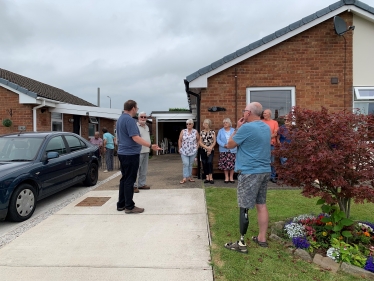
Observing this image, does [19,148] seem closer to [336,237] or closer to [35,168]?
[35,168]

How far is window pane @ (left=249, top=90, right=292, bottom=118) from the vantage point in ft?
24.5

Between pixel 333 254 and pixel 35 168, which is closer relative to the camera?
pixel 333 254

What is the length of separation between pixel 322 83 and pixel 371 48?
1438mm

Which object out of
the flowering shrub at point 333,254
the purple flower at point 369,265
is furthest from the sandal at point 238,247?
the purple flower at point 369,265

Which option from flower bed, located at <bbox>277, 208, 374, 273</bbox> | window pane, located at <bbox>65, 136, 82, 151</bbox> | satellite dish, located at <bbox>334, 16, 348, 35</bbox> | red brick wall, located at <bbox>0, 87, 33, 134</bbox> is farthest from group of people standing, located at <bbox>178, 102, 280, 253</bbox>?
red brick wall, located at <bbox>0, 87, 33, 134</bbox>

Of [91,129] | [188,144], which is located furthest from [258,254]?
[91,129]

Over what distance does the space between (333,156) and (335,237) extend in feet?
3.31

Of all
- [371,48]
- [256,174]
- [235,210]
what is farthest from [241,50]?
[256,174]

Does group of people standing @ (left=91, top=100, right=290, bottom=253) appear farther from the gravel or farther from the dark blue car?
the dark blue car

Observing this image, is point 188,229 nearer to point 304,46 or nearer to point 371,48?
point 304,46

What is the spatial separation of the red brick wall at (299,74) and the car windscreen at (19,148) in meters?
3.89

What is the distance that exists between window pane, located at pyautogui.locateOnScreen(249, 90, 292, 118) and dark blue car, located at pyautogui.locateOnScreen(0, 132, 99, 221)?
4488 mm

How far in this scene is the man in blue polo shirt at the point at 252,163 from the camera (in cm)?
331

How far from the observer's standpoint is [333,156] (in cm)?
304
